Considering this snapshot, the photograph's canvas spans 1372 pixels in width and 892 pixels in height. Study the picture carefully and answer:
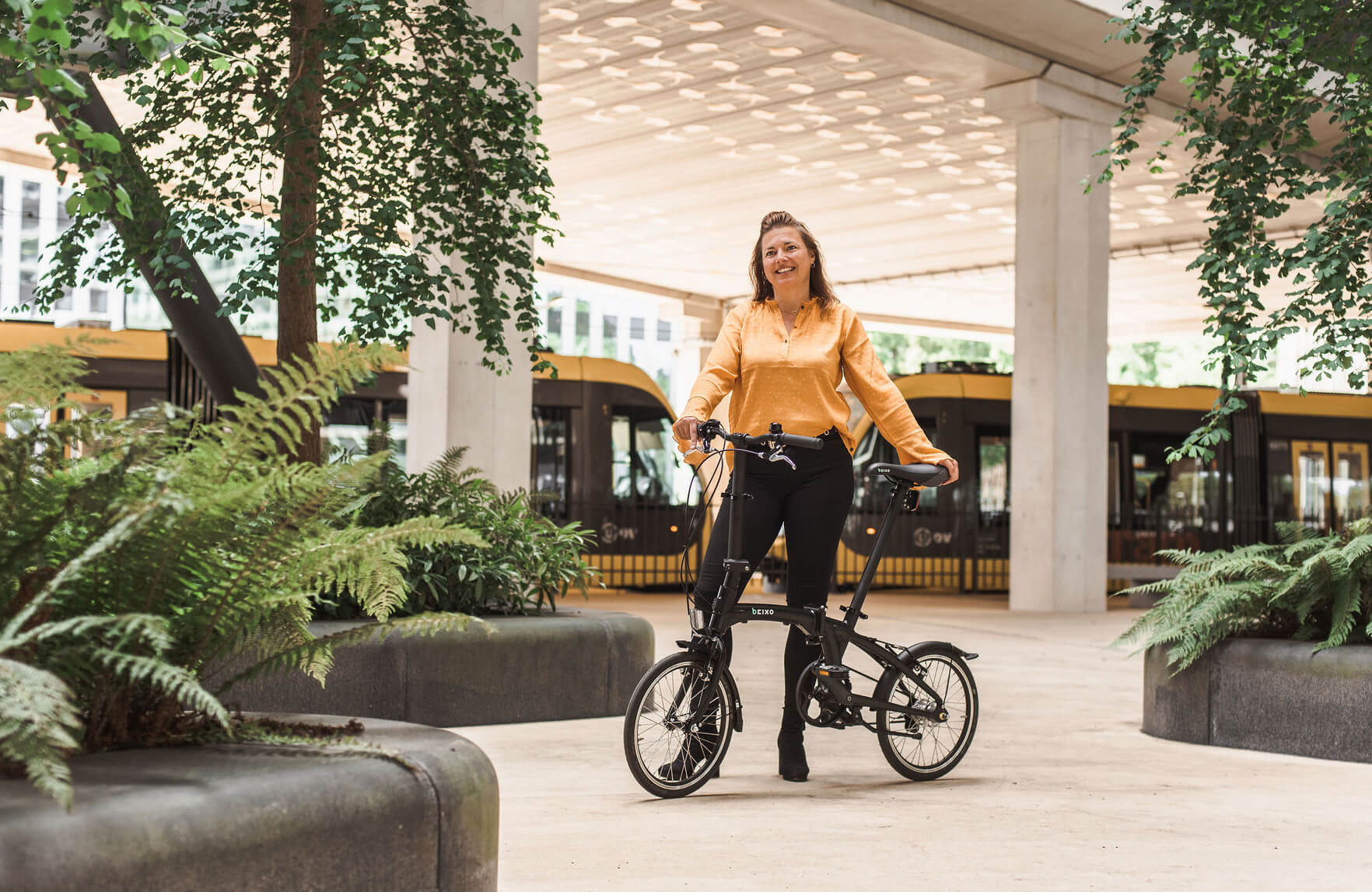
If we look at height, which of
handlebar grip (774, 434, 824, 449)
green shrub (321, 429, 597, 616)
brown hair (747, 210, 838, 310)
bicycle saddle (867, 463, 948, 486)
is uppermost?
brown hair (747, 210, 838, 310)

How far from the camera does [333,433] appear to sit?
704 inches

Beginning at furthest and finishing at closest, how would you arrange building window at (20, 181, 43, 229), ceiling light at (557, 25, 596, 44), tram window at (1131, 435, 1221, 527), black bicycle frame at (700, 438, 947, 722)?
building window at (20, 181, 43, 229)
tram window at (1131, 435, 1221, 527)
ceiling light at (557, 25, 596, 44)
black bicycle frame at (700, 438, 947, 722)

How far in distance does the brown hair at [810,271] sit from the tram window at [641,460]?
1403 cm

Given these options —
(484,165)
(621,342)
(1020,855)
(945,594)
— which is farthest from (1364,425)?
(621,342)

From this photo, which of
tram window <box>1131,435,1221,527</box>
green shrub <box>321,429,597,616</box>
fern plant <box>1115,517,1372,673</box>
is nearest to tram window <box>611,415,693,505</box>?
tram window <box>1131,435,1221,527</box>

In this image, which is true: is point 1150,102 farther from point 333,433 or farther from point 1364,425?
point 333,433

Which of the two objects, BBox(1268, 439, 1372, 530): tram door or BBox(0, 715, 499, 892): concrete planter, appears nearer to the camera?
BBox(0, 715, 499, 892): concrete planter

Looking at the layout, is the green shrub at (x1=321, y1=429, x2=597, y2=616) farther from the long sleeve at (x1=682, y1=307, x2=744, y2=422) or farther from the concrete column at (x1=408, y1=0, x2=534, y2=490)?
the concrete column at (x1=408, y1=0, x2=534, y2=490)

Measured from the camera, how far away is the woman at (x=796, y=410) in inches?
188

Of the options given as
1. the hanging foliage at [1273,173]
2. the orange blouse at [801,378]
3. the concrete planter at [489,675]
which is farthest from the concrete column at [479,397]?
the orange blouse at [801,378]

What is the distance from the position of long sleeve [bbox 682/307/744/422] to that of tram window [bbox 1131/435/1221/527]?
57.3 feet

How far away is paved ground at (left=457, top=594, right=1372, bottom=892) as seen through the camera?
11.4ft

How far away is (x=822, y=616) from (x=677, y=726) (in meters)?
0.62

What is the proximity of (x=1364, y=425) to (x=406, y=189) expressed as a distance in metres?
19.4
